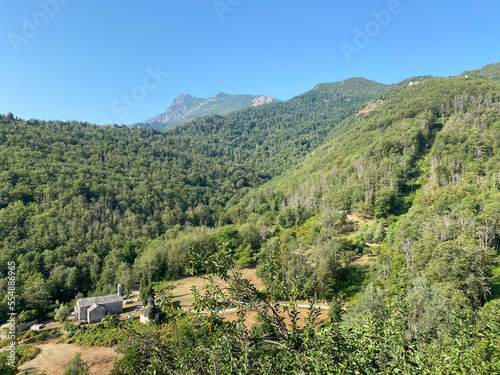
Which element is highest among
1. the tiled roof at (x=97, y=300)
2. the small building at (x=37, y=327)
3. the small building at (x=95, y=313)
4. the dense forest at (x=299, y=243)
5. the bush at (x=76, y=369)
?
the dense forest at (x=299, y=243)

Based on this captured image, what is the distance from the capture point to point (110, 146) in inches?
4402

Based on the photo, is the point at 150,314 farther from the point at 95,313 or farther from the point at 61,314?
the point at 61,314

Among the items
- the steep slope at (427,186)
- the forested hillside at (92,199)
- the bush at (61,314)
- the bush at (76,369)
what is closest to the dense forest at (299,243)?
the steep slope at (427,186)

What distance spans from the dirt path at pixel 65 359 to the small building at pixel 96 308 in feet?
16.2

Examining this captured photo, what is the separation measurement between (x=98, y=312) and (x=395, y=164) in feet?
210

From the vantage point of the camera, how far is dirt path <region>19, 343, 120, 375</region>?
20984mm

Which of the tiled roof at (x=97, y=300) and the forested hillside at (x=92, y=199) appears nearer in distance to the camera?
the tiled roof at (x=97, y=300)

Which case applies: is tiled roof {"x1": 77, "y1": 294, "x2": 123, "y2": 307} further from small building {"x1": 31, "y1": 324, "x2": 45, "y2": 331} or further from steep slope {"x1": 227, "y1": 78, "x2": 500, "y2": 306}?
steep slope {"x1": 227, "y1": 78, "x2": 500, "y2": 306}

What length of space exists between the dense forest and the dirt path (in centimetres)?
254

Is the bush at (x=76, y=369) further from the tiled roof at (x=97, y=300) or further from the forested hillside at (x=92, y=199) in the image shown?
the forested hillside at (x=92, y=199)

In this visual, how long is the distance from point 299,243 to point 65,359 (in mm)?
33642

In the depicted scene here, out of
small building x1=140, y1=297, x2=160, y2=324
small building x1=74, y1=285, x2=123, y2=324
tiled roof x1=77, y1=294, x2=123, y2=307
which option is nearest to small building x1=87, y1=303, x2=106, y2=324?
small building x1=74, y1=285, x2=123, y2=324

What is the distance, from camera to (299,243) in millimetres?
42500

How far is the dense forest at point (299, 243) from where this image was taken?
447cm
